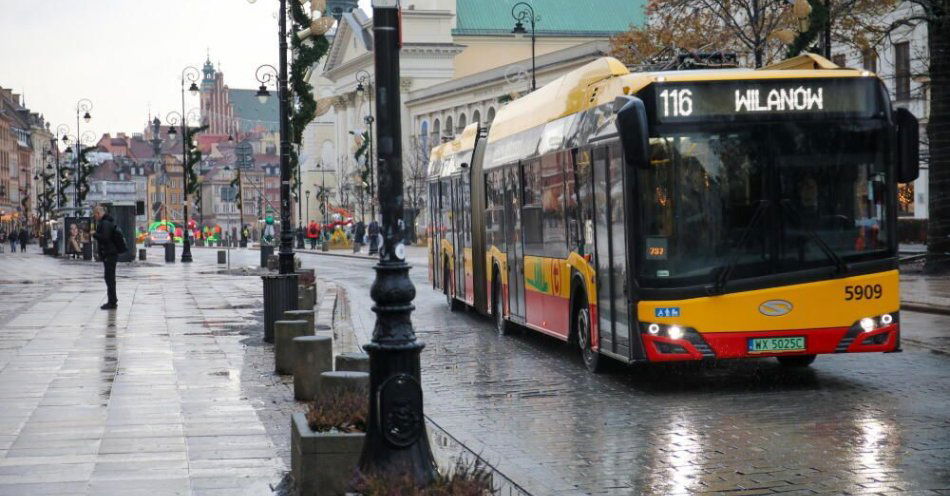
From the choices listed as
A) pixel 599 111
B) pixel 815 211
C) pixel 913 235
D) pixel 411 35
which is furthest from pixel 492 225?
pixel 411 35

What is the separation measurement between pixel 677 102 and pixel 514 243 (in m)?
6.24

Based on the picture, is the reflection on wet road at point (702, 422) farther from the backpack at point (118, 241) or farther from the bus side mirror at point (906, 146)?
the backpack at point (118, 241)

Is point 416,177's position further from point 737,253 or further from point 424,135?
point 737,253

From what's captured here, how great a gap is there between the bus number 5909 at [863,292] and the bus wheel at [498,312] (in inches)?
304

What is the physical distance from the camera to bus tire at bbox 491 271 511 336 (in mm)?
20828

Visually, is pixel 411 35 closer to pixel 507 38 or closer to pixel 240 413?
pixel 507 38

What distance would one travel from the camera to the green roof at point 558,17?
4668 inches

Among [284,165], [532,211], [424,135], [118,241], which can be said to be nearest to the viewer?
[532,211]

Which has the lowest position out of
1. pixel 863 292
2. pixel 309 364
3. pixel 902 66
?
pixel 309 364

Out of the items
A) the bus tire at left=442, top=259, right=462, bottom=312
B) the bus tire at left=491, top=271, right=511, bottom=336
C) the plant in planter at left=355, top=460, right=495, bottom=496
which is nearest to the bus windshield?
the plant in planter at left=355, top=460, right=495, bottom=496

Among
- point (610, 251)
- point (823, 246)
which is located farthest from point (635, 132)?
point (823, 246)

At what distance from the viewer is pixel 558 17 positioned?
390 ft

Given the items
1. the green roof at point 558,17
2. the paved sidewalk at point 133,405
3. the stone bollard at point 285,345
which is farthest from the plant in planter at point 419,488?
the green roof at point 558,17

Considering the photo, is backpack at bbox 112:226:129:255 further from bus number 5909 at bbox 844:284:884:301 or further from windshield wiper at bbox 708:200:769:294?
bus number 5909 at bbox 844:284:884:301
